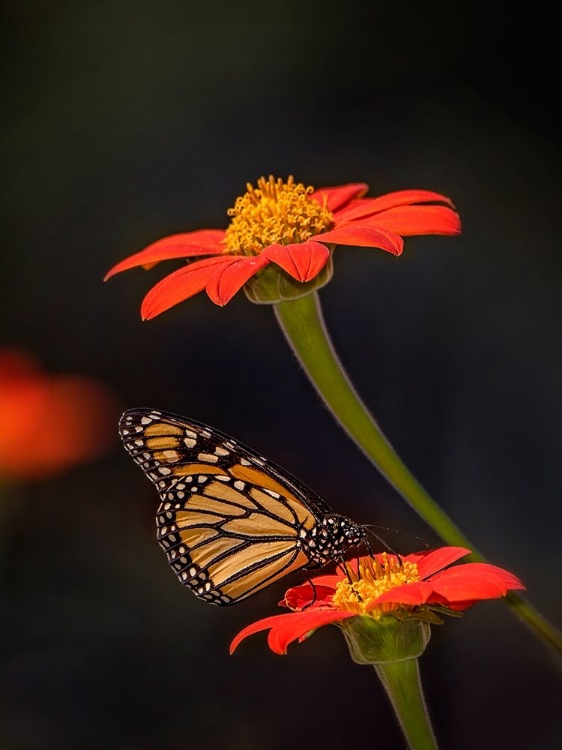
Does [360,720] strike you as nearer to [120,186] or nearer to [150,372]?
[150,372]

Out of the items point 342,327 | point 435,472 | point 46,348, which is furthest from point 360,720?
point 46,348

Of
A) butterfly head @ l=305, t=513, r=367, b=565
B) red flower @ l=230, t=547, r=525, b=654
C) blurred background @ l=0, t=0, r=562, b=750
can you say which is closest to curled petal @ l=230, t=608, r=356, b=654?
red flower @ l=230, t=547, r=525, b=654

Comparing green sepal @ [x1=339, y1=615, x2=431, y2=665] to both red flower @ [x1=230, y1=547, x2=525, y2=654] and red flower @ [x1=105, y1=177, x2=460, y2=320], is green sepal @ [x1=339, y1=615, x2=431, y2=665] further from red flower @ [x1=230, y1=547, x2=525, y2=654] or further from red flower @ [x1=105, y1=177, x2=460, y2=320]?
red flower @ [x1=105, y1=177, x2=460, y2=320]

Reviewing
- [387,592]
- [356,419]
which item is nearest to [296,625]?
[387,592]

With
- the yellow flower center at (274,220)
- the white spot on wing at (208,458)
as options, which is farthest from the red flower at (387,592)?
the yellow flower center at (274,220)

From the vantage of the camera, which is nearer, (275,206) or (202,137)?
(275,206)

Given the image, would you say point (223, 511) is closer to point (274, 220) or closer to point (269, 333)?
point (274, 220)
